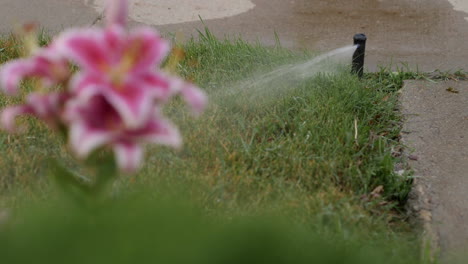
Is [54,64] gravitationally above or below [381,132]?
above

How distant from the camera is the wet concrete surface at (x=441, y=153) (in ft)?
7.97

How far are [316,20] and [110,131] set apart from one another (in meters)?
3.55

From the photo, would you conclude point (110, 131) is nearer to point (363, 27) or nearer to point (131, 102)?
point (131, 102)

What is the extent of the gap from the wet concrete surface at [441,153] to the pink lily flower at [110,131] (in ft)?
4.36

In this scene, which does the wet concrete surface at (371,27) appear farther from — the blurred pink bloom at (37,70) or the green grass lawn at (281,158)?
the blurred pink bloom at (37,70)

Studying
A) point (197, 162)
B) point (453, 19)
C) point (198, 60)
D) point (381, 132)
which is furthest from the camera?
point (453, 19)

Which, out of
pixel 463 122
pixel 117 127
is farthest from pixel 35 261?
pixel 463 122

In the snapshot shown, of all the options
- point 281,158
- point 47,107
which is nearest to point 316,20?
point 281,158

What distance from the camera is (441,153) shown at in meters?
2.93

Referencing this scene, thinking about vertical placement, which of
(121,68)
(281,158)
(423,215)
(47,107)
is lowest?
(423,215)

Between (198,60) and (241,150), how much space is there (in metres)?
0.95

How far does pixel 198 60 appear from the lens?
3.54 metres

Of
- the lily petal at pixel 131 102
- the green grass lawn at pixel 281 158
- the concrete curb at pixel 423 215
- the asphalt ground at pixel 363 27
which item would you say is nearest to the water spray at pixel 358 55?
the green grass lawn at pixel 281 158

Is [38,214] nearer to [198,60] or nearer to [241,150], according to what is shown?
[241,150]
